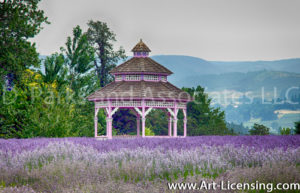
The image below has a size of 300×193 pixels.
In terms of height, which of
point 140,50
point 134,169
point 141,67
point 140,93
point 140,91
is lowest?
point 134,169

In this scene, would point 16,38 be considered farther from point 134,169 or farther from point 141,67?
point 134,169

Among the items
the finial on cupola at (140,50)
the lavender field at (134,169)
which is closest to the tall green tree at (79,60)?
the finial on cupola at (140,50)

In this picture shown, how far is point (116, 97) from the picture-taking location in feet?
102

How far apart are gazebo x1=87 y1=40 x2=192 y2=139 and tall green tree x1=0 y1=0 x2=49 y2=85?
17.5ft

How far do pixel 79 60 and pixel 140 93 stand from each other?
1463 cm

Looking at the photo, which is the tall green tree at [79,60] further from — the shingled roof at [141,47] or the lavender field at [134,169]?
the lavender field at [134,169]

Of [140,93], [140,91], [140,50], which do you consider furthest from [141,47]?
[140,93]

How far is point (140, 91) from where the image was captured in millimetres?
31250

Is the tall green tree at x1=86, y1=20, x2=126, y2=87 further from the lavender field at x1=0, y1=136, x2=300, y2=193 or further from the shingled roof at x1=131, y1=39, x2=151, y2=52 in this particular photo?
the lavender field at x1=0, y1=136, x2=300, y2=193

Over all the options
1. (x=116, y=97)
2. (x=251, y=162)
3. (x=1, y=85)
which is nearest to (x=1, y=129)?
(x=1, y=85)

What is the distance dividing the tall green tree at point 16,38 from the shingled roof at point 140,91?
207 inches

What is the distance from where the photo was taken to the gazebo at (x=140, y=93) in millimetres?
30859

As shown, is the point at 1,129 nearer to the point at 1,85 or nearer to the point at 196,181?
the point at 1,85

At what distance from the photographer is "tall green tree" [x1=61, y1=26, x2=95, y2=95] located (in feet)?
144
